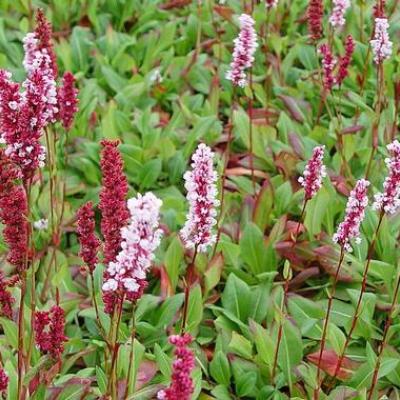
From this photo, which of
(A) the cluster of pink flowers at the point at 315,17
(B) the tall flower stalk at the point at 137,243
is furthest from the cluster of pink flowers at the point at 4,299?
(A) the cluster of pink flowers at the point at 315,17

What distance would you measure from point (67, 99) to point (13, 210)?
1.53 meters

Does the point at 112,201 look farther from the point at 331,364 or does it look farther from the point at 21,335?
the point at 331,364

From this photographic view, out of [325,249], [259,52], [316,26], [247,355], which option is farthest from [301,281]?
[259,52]

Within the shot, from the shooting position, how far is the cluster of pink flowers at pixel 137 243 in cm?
241

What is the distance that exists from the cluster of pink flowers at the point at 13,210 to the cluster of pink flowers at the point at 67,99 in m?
1.32

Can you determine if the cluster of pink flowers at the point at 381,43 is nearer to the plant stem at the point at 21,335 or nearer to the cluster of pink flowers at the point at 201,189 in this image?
the cluster of pink flowers at the point at 201,189

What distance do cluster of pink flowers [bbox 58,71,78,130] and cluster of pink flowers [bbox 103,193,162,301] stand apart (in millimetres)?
1802

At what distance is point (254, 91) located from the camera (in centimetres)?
676

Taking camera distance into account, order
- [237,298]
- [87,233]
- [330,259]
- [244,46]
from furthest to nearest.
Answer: [330,259], [237,298], [244,46], [87,233]

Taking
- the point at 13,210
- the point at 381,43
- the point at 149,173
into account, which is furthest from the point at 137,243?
the point at 149,173

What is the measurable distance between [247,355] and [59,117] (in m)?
1.73

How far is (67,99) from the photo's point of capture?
443 centimetres

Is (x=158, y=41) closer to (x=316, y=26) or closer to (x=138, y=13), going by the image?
(x=138, y=13)

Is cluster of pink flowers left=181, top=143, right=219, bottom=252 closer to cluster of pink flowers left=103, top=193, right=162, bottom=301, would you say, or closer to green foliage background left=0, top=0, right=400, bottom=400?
cluster of pink flowers left=103, top=193, right=162, bottom=301
